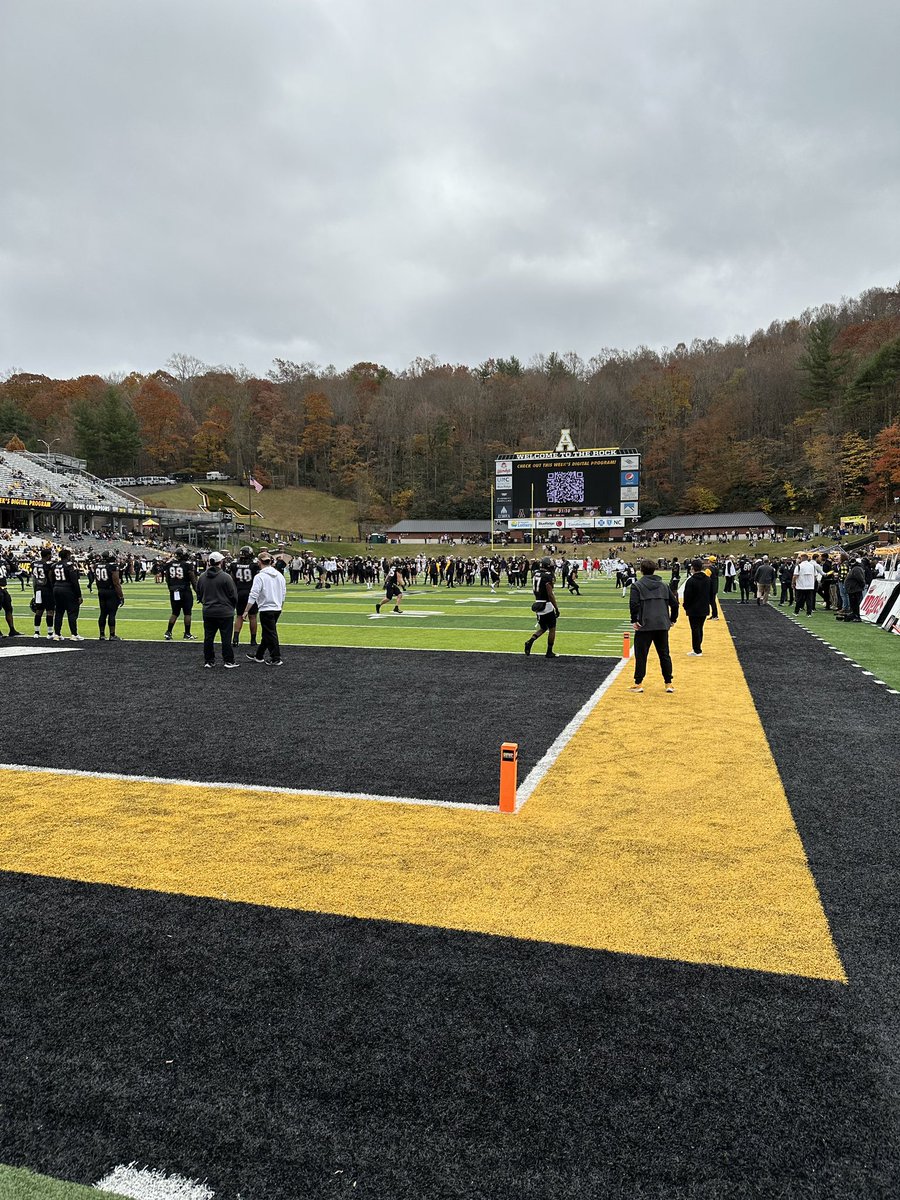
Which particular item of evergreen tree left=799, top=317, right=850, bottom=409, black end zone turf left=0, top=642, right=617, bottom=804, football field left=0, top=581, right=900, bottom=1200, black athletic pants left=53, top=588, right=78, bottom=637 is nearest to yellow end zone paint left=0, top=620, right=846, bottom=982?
football field left=0, top=581, right=900, bottom=1200

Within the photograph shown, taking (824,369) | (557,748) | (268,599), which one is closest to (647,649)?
(557,748)

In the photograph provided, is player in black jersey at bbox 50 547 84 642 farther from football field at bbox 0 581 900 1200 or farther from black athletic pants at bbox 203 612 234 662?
football field at bbox 0 581 900 1200

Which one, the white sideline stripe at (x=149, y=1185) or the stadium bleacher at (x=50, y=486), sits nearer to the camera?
the white sideline stripe at (x=149, y=1185)

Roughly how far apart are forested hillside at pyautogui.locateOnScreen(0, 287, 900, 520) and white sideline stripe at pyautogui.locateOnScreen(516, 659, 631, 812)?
3091 inches

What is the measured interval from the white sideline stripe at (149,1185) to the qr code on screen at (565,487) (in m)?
65.0

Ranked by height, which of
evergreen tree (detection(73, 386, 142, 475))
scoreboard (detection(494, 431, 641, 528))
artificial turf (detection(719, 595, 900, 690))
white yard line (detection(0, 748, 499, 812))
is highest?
evergreen tree (detection(73, 386, 142, 475))

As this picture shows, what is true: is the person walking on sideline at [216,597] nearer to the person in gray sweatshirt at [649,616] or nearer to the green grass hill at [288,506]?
the person in gray sweatshirt at [649,616]

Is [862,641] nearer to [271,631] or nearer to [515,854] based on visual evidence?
[271,631]

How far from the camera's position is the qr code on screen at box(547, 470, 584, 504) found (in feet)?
214

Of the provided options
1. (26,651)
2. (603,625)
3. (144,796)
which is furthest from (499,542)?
(144,796)

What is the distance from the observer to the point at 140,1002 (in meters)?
3.24

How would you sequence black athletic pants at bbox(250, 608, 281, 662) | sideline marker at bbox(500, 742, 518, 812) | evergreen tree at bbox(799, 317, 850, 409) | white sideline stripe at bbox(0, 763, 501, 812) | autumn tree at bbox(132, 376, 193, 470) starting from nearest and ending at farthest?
sideline marker at bbox(500, 742, 518, 812) → white sideline stripe at bbox(0, 763, 501, 812) → black athletic pants at bbox(250, 608, 281, 662) → evergreen tree at bbox(799, 317, 850, 409) → autumn tree at bbox(132, 376, 193, 470)

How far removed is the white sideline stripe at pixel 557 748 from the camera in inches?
239

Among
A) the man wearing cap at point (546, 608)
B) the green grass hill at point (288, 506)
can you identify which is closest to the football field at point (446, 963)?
the man wearing cap at point (546, 608)
